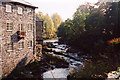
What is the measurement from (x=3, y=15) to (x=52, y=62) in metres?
11.1

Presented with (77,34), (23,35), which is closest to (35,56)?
(23,35)

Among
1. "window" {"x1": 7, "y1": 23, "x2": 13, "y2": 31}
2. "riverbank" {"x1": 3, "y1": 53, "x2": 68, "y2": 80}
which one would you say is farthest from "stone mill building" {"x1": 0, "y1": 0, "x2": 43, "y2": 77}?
"riverbank" {"x1": 3, "y1": 53, "x2": 68, "y2": 80}

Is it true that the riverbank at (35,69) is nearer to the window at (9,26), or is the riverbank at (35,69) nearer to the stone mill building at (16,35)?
the stone mill building at (16,35)

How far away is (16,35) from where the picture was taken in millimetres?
21344

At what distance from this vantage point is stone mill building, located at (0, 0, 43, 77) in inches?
759

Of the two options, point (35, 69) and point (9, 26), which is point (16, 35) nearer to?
point (9, 26)

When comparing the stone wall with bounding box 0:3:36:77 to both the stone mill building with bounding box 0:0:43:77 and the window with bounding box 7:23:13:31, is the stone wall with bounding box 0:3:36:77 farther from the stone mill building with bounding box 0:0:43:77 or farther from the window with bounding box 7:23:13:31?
the window with bounding box 7:23:13:31

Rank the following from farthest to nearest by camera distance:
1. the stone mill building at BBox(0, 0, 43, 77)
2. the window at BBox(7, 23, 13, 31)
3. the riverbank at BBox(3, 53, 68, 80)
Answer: the window at BBox(7, 23, 13, 31) → the stone mill building at BBox(0, 0, 43, 77) → the riverbank at BBox(3, 53, 68, 80)

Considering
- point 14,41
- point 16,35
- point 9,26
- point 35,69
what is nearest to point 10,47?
point 14,41

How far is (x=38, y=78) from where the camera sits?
59.8 ft

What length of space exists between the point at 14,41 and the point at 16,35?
3.28 feet

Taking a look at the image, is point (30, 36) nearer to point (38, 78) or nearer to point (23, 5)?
point (23, 5)

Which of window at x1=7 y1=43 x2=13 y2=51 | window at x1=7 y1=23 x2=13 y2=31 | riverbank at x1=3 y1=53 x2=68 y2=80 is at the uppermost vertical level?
window at x1=7 y1=23 x2=13 y2=31

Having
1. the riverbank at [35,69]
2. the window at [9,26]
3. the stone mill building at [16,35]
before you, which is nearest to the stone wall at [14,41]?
the stone mill building at [16,35]
